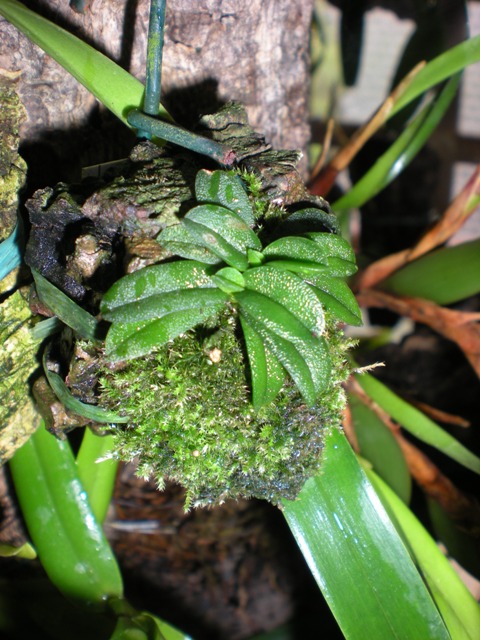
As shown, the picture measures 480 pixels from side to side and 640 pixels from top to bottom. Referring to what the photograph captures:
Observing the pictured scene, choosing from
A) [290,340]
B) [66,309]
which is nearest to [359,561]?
[290,340]

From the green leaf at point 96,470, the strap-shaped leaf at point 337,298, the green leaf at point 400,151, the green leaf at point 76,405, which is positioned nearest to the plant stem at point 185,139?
the strap-shaped leaf at point 337,298

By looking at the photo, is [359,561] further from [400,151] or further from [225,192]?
[400,151]

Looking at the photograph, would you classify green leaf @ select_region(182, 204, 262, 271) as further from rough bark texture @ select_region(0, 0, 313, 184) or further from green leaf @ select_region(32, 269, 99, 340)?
rough bark texture @ select_region(0, 0, 313, 184)

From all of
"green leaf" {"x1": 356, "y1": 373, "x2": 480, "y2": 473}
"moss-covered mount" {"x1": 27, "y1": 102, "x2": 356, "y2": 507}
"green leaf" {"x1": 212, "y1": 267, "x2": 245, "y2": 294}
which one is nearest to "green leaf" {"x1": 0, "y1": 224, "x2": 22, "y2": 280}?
"moss-covered mount" {"x1": 27, "y1": 102, "x2": 356, "y2": 507}

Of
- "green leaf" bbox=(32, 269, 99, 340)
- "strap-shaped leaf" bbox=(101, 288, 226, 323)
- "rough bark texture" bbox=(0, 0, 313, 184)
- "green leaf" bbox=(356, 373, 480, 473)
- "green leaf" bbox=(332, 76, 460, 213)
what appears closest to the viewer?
"strap-shaped leaf" bbox=(101, 288, 226, 323)

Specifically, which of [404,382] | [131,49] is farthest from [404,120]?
[131,49]

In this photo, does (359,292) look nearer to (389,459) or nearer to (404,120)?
(389,459)

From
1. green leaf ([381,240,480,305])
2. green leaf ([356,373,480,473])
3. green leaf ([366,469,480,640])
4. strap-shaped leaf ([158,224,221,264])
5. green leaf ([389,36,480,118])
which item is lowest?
green leaf ([366,469,480,640])
